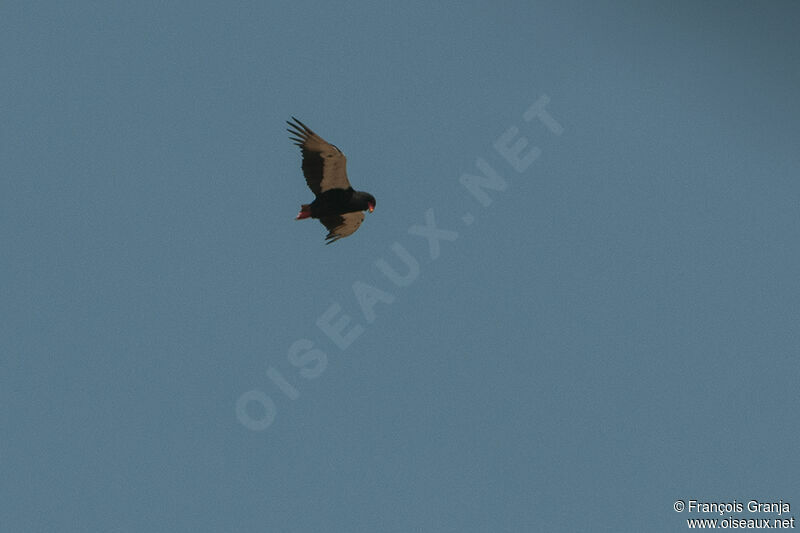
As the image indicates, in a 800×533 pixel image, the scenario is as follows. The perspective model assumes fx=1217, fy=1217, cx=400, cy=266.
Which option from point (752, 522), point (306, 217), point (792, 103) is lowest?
point (752, 522)

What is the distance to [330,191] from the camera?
18.8 metres

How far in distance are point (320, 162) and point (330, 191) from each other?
63 cm

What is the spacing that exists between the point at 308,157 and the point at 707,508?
11.2 m

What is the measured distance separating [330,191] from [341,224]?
953mm

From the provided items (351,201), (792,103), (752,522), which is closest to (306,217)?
(351,201)

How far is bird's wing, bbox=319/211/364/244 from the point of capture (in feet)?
63.9

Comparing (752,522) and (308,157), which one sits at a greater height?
(308,157)

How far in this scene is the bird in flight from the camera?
59.4ft

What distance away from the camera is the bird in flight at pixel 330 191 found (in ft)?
59.4

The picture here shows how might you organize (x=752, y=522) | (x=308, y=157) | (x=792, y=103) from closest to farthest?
(x=792, y=103) < (x=308, y=157) < (x=752, y=522)

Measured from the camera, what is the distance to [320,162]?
1831 cm

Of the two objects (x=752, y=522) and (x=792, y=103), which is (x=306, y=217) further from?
(x=752, y=522)

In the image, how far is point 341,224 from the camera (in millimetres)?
19594

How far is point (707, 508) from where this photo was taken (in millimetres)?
23797
